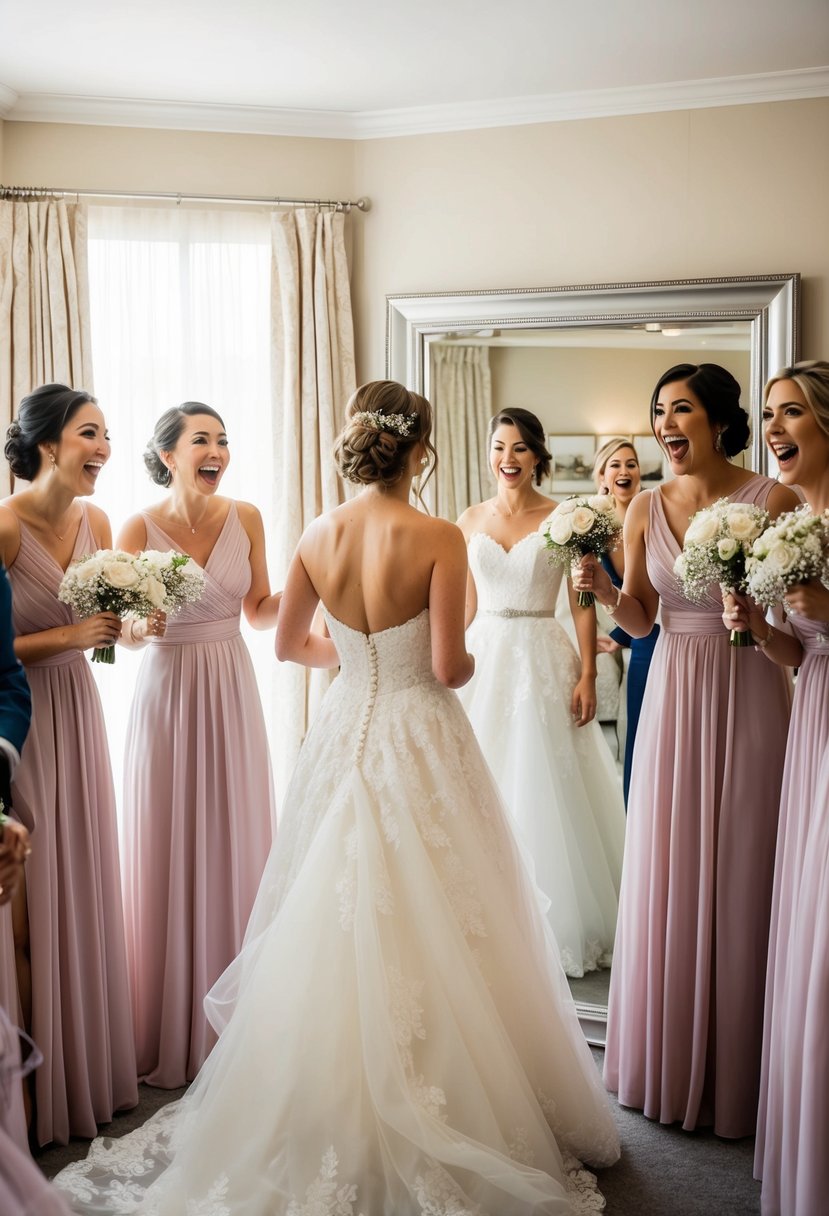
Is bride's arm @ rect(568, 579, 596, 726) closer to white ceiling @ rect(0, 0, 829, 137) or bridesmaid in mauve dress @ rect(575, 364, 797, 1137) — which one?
bridesmaid in mauve dress @ rect(575, 364, 797, 1137)

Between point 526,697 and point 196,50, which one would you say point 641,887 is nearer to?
point 526,697

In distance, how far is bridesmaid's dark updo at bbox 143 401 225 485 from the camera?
3.72 m

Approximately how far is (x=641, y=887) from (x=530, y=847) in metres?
0.83

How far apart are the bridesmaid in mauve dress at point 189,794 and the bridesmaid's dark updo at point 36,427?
43 centimetres

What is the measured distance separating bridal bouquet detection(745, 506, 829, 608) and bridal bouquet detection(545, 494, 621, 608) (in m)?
0.80

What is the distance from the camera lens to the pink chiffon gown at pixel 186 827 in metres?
3.54

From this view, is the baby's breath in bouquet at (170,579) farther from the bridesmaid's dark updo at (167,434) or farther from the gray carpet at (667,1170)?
the gray carpet at (667,1170)

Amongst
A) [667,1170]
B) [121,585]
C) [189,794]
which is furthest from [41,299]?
[667,1170]

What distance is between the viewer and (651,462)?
402cm

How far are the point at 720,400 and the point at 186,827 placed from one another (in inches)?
87.5

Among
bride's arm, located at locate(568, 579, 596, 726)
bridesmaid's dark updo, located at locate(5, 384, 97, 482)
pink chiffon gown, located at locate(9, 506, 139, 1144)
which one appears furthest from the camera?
bride's arm, located at locate(568, 579, 596, 726)

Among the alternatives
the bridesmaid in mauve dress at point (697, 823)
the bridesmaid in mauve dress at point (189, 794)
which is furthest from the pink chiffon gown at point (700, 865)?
the bridesmaid in mauve dress at point (189, 794)

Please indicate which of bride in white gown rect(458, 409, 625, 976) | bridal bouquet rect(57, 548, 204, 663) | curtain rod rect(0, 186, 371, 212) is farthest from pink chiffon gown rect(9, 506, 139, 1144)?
curtain rod rect(0, 186, 371, 212)
